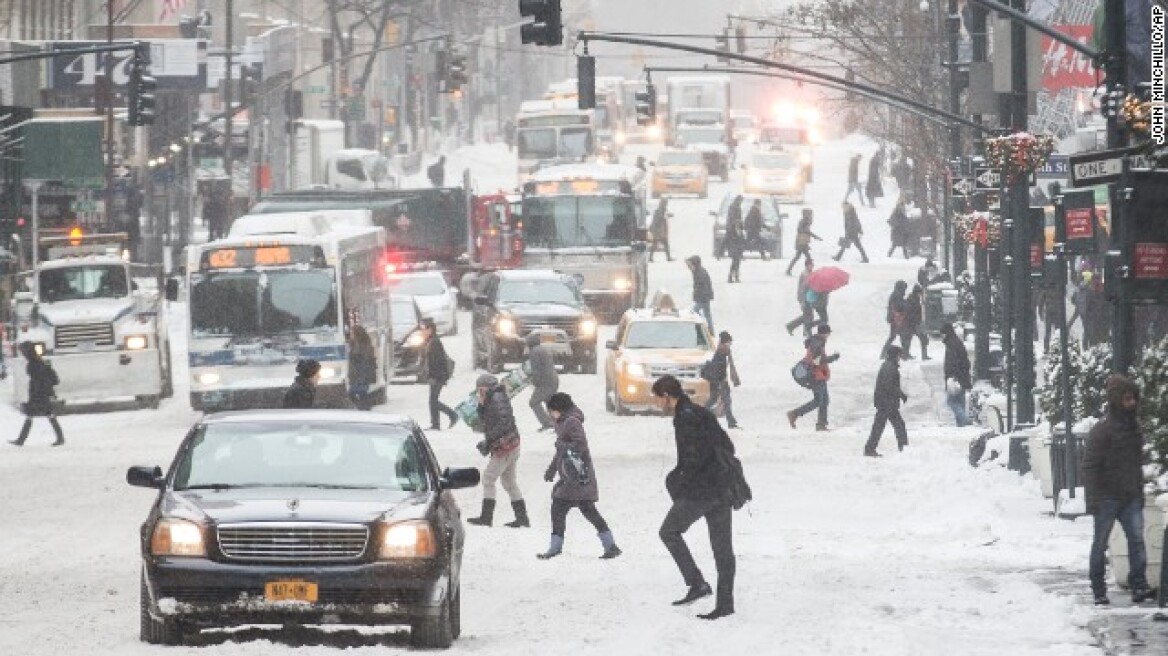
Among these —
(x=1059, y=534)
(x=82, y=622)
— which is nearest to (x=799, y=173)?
(x=1059, y=534)

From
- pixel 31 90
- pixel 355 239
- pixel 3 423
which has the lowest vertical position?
pixel 3 423

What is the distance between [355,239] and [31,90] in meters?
32.1

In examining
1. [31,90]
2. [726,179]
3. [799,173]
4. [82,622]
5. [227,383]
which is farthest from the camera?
[726,179]

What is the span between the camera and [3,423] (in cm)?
4088

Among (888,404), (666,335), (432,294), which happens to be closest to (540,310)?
(666,335)

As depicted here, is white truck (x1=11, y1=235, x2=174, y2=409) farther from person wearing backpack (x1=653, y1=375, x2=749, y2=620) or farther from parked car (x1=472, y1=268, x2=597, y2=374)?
person wearing backpack (x1=653, y1=375, x2=749, y2=620)

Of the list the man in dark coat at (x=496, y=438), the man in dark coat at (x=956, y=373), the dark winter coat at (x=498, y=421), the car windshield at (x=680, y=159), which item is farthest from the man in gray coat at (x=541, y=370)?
the car windshield at (x=680, y=159)

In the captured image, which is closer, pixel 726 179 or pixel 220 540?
pixel 220 540

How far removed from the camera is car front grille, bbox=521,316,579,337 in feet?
149

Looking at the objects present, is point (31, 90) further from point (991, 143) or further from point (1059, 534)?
point (1059, 534)

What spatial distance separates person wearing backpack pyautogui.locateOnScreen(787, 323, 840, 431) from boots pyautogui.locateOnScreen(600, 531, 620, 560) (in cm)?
1574

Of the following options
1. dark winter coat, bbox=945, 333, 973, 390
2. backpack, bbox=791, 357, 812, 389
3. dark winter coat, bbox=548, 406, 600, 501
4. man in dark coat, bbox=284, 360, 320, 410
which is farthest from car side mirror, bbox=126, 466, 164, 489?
dark winter coat, bbox=945, 333, 973, 390

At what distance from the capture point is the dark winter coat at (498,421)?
2323cm

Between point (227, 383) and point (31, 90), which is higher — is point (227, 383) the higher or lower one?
the lower one
